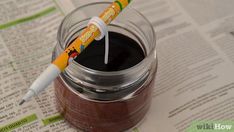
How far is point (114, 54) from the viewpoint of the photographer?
19.0 inches

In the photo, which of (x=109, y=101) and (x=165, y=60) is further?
(x=165, y=60)

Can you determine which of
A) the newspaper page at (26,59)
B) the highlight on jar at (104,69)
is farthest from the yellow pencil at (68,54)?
the newspaper page at (26,59)

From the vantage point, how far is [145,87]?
459mm

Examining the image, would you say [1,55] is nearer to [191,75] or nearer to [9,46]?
[9,46]

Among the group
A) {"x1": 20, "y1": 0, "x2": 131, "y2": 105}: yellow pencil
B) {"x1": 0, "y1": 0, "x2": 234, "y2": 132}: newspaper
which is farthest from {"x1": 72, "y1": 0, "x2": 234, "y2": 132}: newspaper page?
{"x1": 20, "y1": 0, "x2": 131, "y2": 105}: yellow pencil

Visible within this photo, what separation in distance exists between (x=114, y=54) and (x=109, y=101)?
0.07m

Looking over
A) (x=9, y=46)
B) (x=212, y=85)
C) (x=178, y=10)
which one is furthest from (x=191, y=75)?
(x=9, y=46)

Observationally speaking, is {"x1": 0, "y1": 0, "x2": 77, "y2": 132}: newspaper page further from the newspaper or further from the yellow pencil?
the yellow pencil

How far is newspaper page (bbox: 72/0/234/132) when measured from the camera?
0.52 metres

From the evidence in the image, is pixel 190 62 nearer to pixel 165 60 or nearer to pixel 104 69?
pixel 165 60

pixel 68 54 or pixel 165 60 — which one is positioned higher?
pixel 68 54

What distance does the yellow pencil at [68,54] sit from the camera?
1.21 feet

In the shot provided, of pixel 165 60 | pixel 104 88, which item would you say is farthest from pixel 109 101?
pixel 165 60

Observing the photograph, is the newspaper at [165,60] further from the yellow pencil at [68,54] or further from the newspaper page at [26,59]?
the yellow pencil at [68,54]
